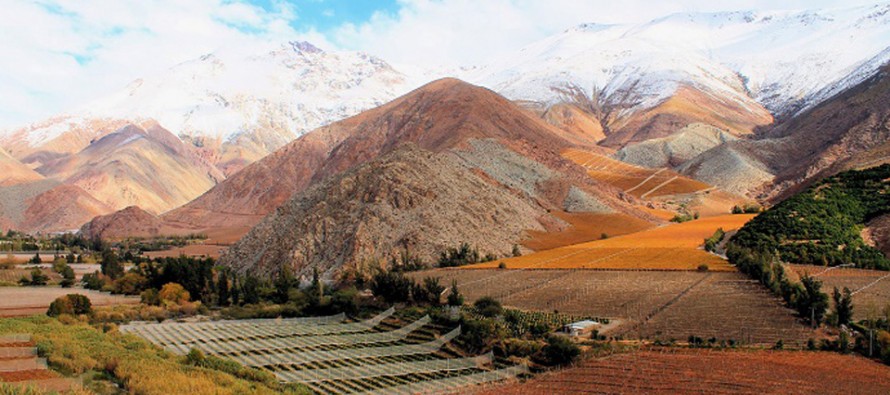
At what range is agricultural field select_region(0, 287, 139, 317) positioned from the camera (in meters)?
65.2

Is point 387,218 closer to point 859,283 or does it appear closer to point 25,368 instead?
point 859,283

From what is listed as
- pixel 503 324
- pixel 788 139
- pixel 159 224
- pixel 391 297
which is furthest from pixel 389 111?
pixel 503 324

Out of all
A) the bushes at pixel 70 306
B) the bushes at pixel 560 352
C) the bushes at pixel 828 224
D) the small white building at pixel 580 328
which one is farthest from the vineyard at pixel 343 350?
the bushes at pixel 828 224

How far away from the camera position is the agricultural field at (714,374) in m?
36.6

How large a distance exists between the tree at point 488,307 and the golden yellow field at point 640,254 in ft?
54.5

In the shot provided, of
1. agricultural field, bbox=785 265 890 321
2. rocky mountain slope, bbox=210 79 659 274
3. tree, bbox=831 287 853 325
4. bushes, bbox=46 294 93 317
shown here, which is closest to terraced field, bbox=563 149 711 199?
rocky mountain slope, bbox=210 79 659 274

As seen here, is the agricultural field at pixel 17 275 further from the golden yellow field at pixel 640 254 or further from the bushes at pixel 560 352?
the bushes at pixel 560 352

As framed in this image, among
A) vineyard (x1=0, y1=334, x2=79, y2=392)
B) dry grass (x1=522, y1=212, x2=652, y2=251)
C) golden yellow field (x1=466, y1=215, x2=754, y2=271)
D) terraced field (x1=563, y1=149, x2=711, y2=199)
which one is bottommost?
vineyard (x1=0, y1=334, x2=79, y2=392)

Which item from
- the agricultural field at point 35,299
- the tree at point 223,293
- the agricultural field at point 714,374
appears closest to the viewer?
the agricultural field at point 714,374

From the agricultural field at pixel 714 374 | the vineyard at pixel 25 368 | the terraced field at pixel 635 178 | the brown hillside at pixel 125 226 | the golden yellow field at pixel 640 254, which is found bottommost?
the agricultural field at pixel 714 374

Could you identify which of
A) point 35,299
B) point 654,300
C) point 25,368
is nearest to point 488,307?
point 654,300

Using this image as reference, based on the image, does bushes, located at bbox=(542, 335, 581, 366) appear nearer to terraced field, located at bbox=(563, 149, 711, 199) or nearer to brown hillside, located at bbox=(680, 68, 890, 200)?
terraced field, located at bbox=(563, 149, 711, 199)

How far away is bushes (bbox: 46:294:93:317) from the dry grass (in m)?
47.0

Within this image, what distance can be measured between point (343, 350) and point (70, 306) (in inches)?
995
